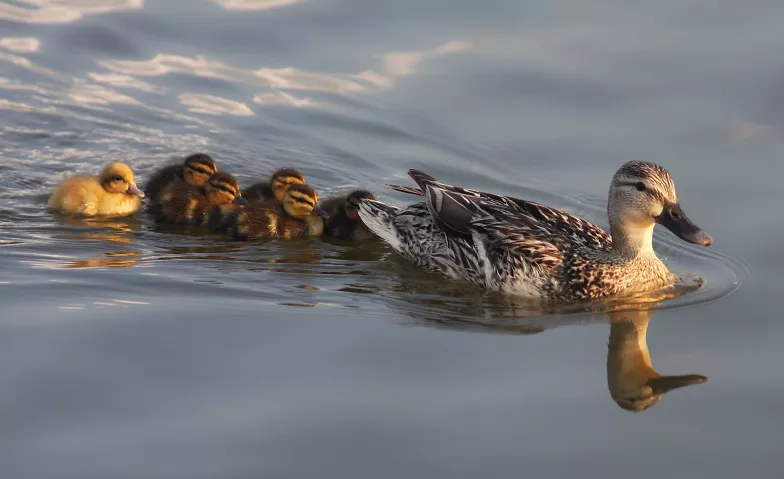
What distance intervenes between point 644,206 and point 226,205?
7.60 ft

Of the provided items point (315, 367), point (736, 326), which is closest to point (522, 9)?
point (736, 326)

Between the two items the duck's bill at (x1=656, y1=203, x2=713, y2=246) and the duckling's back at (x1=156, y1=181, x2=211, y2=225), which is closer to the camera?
the duck's bill at (x1=656, y1=203, x2=713, y2=246)

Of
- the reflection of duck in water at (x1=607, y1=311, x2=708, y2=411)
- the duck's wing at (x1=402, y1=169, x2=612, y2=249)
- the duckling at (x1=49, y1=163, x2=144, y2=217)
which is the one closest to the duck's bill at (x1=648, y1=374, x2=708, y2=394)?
the reflection of duck in water at (x1=607, y1=311, x2=708, y2=411)

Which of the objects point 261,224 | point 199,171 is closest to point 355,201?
point 261,224

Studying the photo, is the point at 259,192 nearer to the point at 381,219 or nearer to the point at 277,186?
the point at 277,186

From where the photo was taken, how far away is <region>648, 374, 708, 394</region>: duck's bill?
13.2 feet

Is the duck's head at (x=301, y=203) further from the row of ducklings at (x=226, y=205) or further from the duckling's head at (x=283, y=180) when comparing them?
the duckling's head at (x=283, y=180)

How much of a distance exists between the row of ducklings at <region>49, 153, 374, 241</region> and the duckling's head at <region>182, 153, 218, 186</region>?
0.10 meters

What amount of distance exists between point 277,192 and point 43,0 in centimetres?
379

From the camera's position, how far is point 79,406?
3.67 m

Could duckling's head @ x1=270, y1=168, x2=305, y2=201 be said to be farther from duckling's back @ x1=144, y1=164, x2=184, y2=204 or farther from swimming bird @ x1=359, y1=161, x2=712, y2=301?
swimming bird @ x1=359, y1=161, x2=712, y2=301

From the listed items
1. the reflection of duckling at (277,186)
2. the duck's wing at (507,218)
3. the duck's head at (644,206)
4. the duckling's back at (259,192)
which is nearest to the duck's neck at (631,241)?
the duck's head at (644,206)

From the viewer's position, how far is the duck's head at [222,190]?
6180 millimetres

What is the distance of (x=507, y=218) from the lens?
17.7 feet
